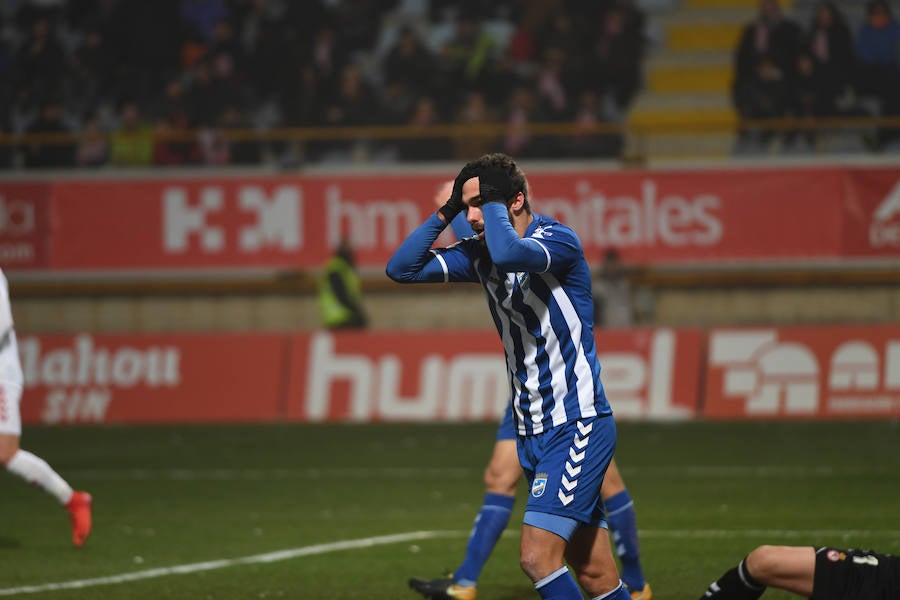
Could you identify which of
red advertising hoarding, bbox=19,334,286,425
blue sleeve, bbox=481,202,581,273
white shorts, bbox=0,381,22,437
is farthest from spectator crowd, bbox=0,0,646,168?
blue sleeve, bbox=481,202,581,273

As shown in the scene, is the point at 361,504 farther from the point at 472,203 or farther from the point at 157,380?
the point at 157,380

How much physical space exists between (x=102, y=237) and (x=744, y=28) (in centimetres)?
963

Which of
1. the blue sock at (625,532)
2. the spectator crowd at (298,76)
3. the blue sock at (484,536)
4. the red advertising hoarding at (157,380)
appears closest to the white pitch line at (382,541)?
the blue sock at (484,536)

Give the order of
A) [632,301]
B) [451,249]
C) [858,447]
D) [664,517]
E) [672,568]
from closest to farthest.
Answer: [451,249] < [672,568] < [664,517] < [858,447] < [632,301]

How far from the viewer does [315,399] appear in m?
16.6

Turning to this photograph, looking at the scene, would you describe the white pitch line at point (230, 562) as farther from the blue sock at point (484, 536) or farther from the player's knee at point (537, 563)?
the player's knee at point (537, 563)

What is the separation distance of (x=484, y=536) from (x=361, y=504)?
360 centimetres

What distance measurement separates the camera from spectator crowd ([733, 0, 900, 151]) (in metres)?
18.9

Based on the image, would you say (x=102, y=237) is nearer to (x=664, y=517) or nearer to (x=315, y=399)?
(x=315, y=399)

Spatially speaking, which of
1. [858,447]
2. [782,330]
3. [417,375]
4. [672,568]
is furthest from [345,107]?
[672,568]

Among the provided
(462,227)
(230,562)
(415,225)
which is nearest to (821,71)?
(415,225)

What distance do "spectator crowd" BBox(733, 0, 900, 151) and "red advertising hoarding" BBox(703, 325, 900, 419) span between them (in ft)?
12.8

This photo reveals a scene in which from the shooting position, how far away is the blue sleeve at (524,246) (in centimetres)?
534

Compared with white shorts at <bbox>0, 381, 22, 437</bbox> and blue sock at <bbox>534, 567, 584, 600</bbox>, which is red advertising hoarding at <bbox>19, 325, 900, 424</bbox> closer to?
white shorts at <bbox>0, 381, 22, 437</bbox>
